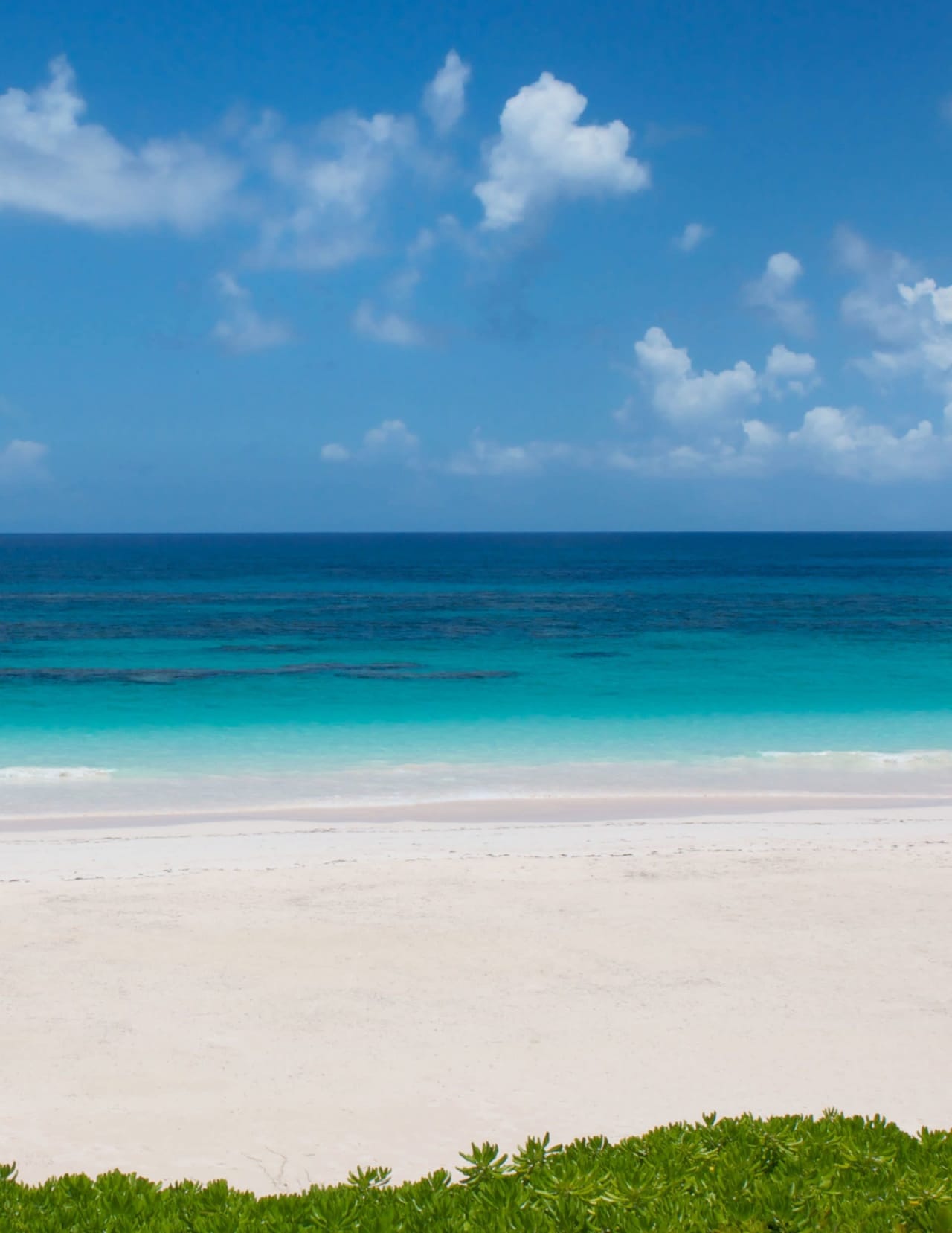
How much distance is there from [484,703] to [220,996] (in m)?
18.2

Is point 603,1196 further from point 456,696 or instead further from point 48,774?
point 456,696

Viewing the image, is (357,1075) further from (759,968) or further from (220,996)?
(759,968)

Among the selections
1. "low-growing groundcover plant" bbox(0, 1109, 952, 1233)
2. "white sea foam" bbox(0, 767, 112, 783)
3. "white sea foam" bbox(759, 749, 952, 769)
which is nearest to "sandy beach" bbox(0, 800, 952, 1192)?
"low-growing groundcover plant" bbox(0, 1109, 952, 1233)

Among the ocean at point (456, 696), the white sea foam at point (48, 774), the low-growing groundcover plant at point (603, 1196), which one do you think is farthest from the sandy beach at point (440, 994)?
the white sea foam at point (48, 774)

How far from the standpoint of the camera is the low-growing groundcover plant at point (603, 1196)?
4031 mm

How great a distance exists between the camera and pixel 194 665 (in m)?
31.7

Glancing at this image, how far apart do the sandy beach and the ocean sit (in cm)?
544

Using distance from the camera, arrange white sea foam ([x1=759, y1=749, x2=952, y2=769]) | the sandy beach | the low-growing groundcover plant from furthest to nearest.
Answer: white sea foam ([x1=759, y1=749, x2=952, y2=769]), the sandy beach, the low-growing groundcover plant

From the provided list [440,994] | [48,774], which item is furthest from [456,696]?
[440,994]

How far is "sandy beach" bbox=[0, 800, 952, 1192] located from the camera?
630 centimetres

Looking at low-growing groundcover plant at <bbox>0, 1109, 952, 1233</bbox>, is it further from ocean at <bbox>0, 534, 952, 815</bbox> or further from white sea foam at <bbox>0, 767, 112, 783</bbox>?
white sea foam at <bbox>0, 767, 112, 783</bbox>

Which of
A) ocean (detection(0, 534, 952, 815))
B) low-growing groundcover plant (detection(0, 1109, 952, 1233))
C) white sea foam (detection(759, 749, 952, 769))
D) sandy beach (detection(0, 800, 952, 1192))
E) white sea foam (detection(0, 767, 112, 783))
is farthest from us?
white sea foam (detection(759, 749, 952, 769))

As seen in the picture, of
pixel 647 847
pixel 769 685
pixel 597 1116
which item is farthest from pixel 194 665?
pixel 597 1116

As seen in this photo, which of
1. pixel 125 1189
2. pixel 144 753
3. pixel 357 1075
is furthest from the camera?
pixel 144 753
